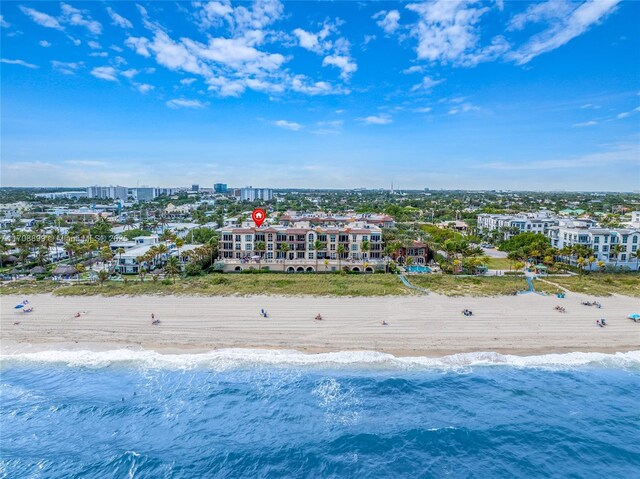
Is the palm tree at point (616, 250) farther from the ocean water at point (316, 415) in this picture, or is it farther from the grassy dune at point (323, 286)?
the ocean water at point (316, 415)

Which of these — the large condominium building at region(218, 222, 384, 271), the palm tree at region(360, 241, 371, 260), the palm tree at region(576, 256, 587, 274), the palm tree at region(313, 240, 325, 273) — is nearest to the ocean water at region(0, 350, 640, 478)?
the palm tree at region(576, 256, 587, 274)

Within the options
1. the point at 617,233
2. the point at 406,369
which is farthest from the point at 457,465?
the point at 617,233

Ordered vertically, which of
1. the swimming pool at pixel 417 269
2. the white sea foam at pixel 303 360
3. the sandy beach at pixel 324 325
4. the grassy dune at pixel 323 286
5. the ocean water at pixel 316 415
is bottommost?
the ocean water at pixel 316 415

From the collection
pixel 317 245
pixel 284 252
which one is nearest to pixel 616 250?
pixel 317 245

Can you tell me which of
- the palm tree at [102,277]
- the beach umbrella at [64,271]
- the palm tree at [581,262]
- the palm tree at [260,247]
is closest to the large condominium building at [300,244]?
the palm tree at [260,247]

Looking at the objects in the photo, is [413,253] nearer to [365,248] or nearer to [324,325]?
[365,248]

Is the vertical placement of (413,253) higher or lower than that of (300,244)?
lower
